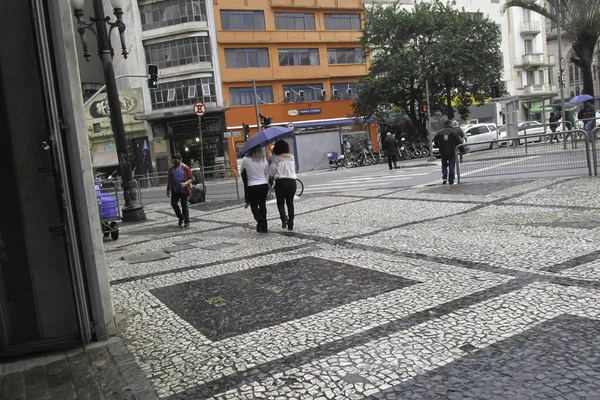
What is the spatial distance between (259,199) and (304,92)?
33.3 metres

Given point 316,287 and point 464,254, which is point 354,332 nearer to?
point 316,287

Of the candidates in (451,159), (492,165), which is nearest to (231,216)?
(451,159)

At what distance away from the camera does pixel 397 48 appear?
35.4 m

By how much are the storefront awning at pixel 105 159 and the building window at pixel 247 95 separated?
1088 cm

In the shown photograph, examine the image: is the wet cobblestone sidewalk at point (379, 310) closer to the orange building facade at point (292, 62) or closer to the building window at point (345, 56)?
the orange building facade at point (292, 62)

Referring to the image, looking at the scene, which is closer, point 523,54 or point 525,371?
point 525,371

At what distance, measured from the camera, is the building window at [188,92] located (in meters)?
37.2

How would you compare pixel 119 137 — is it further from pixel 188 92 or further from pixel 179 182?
pixel 188 92

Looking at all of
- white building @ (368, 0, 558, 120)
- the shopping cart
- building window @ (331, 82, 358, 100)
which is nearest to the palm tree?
the shopping cart

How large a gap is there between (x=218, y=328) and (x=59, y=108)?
7.06ft

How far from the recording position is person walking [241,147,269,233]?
8914 millimetres

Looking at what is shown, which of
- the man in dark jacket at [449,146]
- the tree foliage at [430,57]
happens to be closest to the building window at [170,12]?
the tree foliage at [430,57]

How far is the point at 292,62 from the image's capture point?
1610 inches

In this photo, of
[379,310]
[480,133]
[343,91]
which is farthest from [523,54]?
[379,310]
